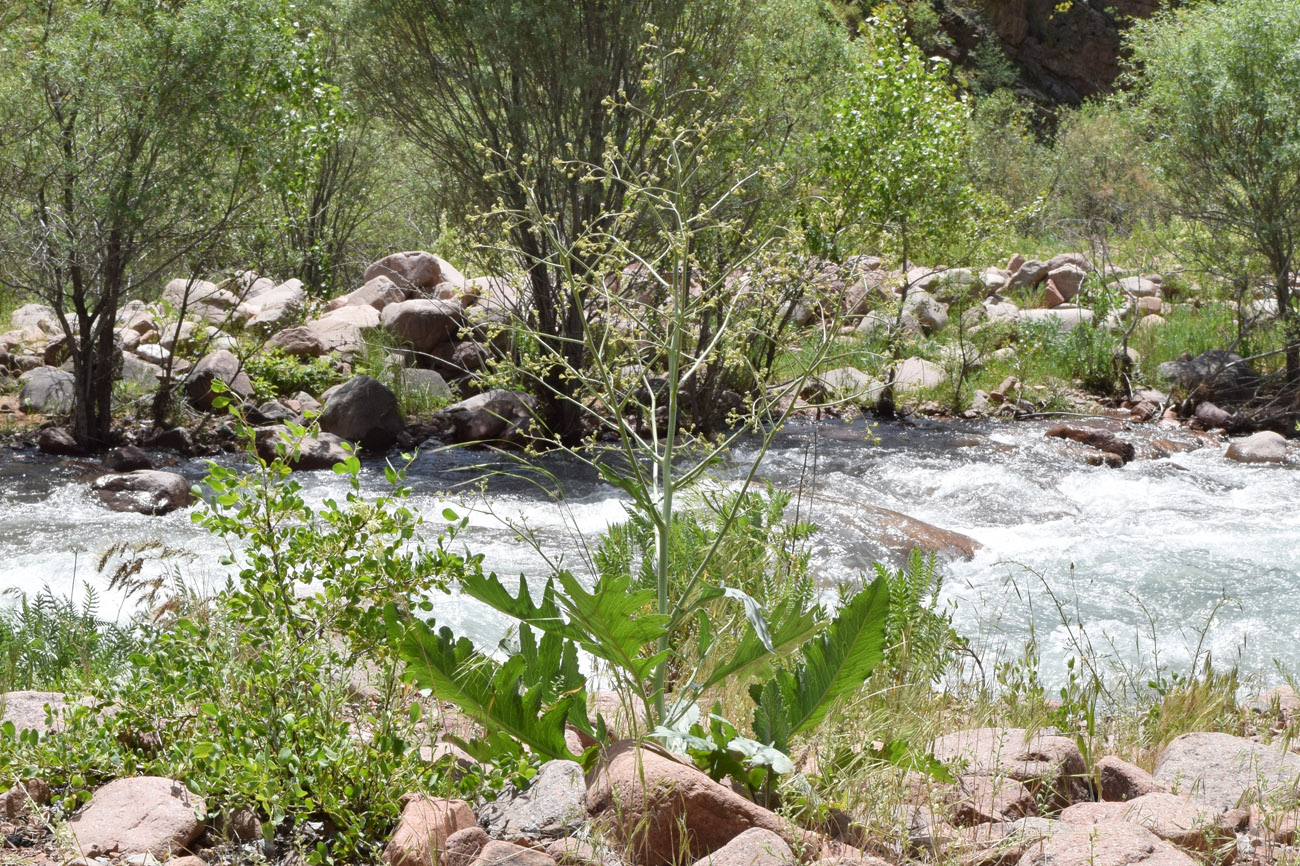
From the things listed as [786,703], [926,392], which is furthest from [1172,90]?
[786,703]

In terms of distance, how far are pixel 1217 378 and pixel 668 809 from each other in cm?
1196

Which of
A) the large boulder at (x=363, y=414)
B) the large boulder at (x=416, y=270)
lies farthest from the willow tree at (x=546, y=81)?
the large boulder at (x=416, y=270)

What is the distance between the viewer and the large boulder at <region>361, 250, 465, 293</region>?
14.1 metres

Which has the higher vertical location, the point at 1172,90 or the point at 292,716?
the point at 1172,90

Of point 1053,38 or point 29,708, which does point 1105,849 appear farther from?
point 1053,38

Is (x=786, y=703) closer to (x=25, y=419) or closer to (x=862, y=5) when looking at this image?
(x=25, y=419)

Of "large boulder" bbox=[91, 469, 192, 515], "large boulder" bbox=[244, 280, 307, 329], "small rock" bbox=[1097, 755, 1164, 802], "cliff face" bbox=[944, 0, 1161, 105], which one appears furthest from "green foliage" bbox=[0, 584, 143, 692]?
"cliff face" bbox=[944, 0, 1161, 105]

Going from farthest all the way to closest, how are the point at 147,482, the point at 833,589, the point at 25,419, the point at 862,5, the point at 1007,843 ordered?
the point at 862,5 < the point at 25,419 < the point at 147,482 < the point at 833,589 < the point at 1007,843

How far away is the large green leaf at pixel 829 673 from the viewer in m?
2.57

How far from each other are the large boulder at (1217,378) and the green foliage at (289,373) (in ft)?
30.7

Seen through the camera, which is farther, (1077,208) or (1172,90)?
(1077,208)

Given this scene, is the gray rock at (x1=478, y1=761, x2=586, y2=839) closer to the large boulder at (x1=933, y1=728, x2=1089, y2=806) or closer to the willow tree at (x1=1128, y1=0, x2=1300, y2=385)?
the large boulder at (x1=933, y1=728, x2=1089, y2=806)

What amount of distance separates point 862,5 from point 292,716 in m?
31.5

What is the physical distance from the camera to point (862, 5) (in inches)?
1201
